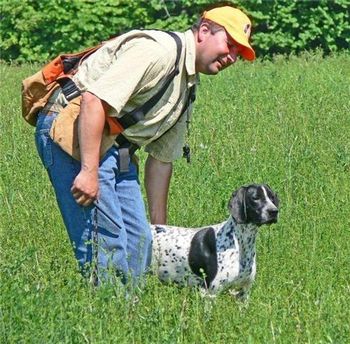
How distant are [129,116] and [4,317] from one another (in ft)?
3.76

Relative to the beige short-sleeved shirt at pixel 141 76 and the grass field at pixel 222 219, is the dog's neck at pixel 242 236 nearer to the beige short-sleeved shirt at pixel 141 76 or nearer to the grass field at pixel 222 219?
the grass field at pixel 222 219

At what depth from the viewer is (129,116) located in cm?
527

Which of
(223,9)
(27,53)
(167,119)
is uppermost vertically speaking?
(223,9)

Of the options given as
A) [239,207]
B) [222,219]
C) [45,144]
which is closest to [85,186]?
[45,144]

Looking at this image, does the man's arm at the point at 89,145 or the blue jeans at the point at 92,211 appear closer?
the man's arm at the point at 89,145

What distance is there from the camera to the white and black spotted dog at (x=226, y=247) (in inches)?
242

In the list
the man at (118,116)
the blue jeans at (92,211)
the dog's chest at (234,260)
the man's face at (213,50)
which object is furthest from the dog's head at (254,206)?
the man's face at (213,50)

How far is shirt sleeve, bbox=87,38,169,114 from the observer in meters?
5.04

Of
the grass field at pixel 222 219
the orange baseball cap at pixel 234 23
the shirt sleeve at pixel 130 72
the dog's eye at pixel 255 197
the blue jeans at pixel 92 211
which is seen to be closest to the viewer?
the grass field at pixel 222 219

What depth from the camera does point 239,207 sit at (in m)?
6.23

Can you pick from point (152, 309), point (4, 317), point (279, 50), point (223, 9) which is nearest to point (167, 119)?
point (223, 9)

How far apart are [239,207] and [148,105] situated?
46.2 inches

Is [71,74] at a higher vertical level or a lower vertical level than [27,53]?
higher

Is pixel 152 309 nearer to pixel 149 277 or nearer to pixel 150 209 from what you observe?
pixel 149 277
